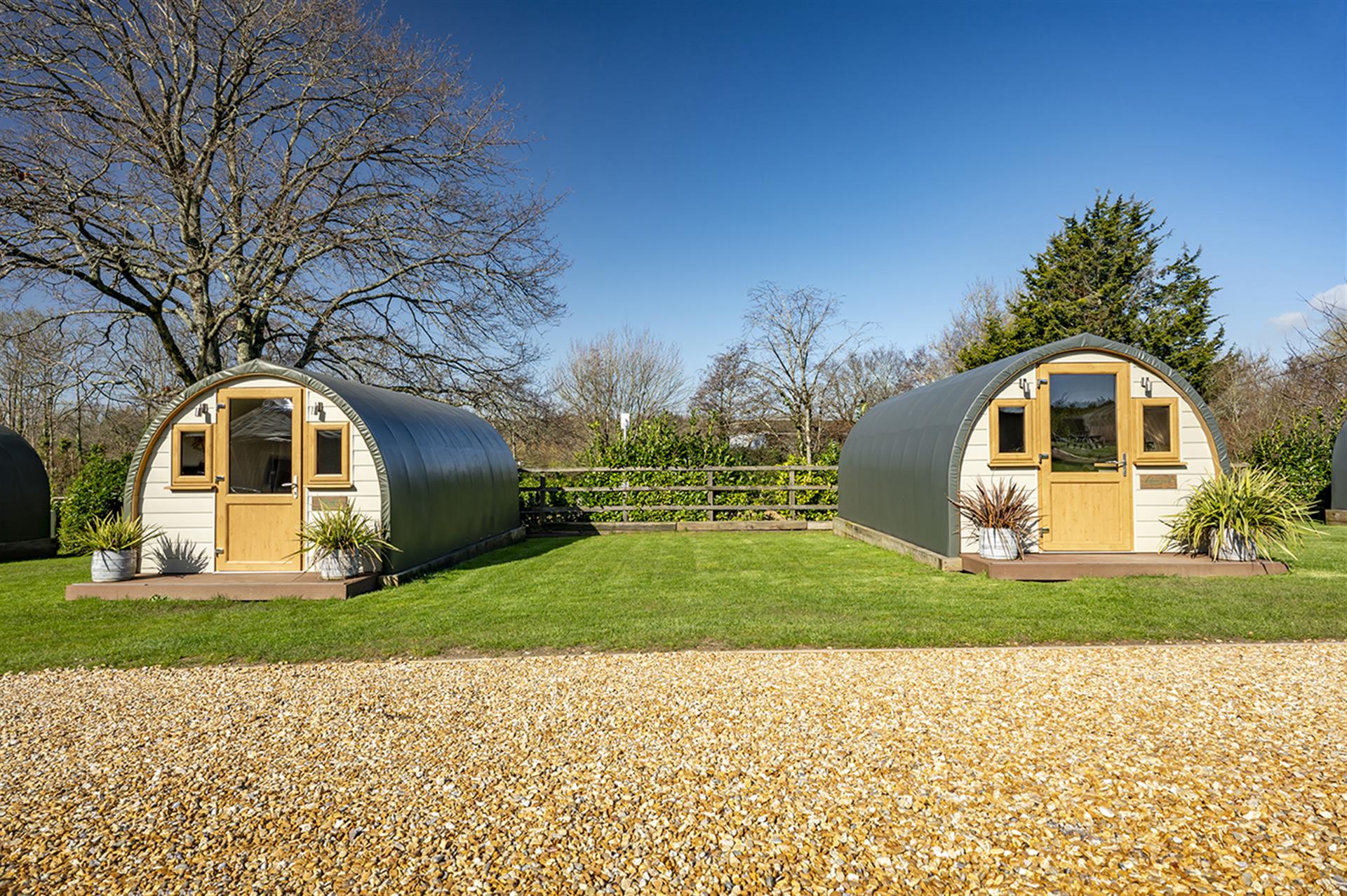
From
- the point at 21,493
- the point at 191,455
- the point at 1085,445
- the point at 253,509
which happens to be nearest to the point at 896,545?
the point at 1085,445

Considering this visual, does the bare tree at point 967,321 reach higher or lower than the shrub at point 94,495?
higher

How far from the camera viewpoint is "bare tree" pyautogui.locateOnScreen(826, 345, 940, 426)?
34250 mm

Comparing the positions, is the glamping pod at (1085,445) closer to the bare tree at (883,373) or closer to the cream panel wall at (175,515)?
the cream panel wall at (175,515)

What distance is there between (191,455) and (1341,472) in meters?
22.2

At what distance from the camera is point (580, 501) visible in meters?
17.2

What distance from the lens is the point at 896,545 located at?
38.3ft

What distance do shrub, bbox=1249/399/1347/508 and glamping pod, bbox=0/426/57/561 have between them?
25909 millimetres

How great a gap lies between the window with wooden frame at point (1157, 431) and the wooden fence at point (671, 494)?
7.75 meters

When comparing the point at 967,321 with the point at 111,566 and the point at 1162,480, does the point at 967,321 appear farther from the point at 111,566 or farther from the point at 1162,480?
the point at 111,566

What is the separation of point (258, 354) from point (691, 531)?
1094cm

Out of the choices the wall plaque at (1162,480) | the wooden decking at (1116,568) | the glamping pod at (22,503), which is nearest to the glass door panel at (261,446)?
the glamping pod at (22,503)

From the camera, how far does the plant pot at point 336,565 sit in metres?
8.66

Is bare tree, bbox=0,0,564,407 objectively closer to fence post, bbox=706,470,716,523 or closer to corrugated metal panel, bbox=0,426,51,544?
corrugated metal panel, bbox=0,426,51,544

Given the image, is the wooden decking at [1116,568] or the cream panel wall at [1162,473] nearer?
the wooden decking at [1116,568]
